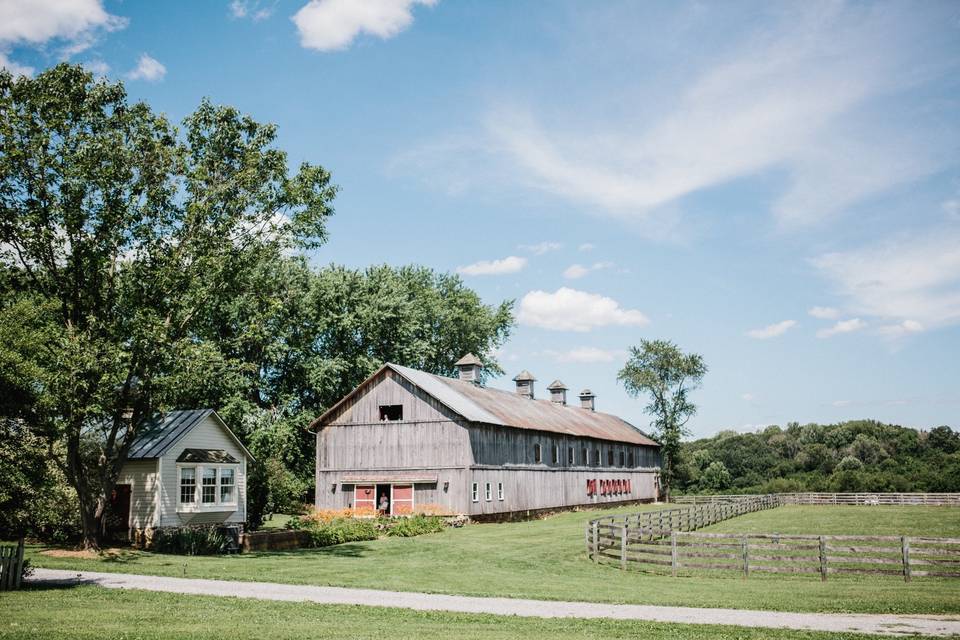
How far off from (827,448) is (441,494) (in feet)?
272

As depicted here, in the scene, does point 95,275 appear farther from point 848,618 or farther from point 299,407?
point 299,407

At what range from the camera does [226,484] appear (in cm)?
3225

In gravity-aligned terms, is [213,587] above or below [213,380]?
below

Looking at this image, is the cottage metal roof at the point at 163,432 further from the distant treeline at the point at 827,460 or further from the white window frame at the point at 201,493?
the distant treeline at the point at 827,460

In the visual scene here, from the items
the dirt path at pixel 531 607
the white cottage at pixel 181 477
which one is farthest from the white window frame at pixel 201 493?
the dirt path at pixel 531 607

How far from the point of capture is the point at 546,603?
15547 mm

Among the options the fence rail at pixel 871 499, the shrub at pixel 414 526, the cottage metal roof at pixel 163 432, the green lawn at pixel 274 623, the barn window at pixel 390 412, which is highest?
the barn window at pixel 390 412

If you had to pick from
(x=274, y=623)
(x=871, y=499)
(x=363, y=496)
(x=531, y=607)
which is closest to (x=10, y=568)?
(x=274, y=623)

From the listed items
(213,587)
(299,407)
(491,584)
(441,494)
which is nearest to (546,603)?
(491,584)

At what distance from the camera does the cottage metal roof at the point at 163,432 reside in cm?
2978

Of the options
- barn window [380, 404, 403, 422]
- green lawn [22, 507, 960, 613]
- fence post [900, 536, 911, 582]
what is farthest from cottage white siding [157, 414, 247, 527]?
fence post [900, 536, 911, 582]

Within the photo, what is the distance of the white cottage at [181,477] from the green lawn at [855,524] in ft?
70.0

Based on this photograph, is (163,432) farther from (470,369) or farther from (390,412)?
(470,369)

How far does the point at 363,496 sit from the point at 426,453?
171 inches
